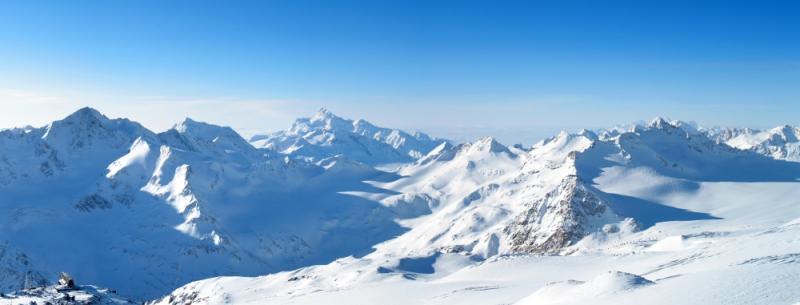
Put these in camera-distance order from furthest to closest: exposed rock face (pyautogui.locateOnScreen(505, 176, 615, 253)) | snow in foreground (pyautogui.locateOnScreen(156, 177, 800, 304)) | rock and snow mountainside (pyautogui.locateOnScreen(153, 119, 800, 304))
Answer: exposed rock face (pyautogui.locateOnScreen(505, 176, 615, 253)) < rock and snow mountainside (pyautogui.locateOnScreen(153, 119, 800, 304)) < snow in foreground (pyautogui.locateOnScreen(156, 177, 800, 304))

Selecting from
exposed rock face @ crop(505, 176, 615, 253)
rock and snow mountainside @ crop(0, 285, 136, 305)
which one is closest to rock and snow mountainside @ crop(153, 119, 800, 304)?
exposed rock face @ crop(505, 176, 615, 253)

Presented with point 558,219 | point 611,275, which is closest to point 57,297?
point 611,275

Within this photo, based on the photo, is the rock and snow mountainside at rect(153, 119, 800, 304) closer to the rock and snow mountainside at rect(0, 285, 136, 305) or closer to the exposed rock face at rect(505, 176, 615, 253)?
the exposed rock face at rect(505, 176, 615, 253)

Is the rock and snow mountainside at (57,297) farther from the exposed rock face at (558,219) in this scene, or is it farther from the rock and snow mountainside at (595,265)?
the exposed rock face at (558,219)

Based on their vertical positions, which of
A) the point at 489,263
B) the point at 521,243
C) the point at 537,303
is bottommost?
the point at 521,243

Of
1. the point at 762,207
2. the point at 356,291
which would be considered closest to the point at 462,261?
the point at 356,291

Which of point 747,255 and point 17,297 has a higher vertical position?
point 747,255

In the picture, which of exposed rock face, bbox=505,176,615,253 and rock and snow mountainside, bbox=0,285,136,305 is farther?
exposed rock face, bbox=505,176,615,253

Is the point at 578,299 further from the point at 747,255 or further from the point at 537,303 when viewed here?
the point at 747,255

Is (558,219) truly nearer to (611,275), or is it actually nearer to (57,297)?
(611,275)

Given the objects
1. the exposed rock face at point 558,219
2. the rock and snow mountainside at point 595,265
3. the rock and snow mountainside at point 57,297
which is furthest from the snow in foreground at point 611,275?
the rock and snow mountainside at point 57,297

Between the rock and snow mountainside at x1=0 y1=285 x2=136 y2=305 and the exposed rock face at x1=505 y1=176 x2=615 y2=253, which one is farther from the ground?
the rock and snow mountainside at x1=0 y1=285 x2=136 y2=305
